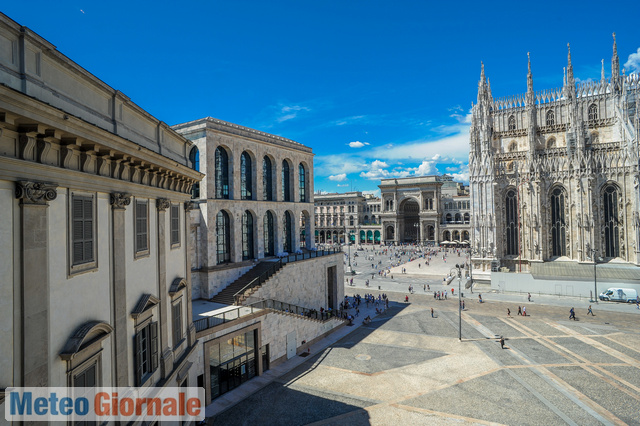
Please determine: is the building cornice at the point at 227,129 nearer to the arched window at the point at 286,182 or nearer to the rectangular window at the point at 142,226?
the arched window at the point at 286,182

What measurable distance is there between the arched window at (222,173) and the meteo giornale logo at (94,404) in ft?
56.8

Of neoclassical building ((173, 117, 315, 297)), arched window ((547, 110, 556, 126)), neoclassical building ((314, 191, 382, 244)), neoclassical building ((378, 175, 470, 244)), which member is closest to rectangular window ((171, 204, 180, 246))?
neoclassical building ((173, 117, 315, 297))

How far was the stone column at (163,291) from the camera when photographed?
39.2ft

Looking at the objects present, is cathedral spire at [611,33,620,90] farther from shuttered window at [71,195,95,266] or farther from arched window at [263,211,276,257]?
shuttered window at [71,195,95,266]

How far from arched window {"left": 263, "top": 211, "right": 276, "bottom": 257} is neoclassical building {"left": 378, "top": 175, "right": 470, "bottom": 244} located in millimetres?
79851

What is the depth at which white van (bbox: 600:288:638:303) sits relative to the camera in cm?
3972

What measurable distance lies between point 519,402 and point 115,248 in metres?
19.8

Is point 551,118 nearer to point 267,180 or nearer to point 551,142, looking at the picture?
point 551,142

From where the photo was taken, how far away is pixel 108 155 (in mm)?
8539

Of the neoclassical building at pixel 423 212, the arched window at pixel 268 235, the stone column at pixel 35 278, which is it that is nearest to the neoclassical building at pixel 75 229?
the stone column at pixel 35 278

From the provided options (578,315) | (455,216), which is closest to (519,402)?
(578,315)

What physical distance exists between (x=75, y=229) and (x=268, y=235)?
25.6m

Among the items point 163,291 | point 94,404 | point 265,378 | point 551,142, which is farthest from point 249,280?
point 551,142

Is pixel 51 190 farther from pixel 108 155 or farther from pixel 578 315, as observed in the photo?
pixel 578 315
